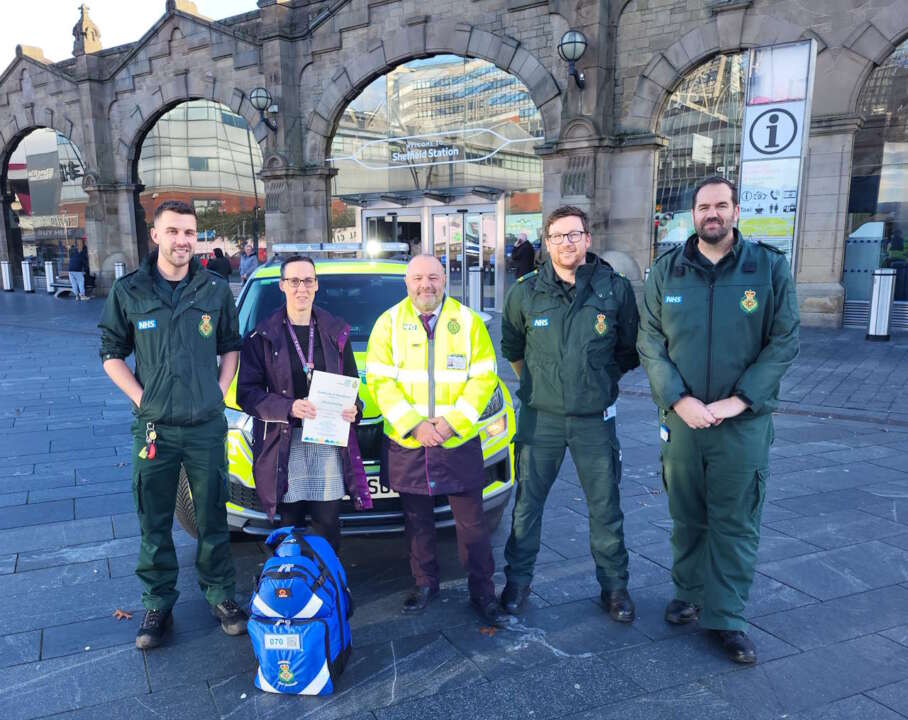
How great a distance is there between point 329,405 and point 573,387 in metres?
1.16

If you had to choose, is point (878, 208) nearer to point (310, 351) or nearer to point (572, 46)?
point (572, 46)

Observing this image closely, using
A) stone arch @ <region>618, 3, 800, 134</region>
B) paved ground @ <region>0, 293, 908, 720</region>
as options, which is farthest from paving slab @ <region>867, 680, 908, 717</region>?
stone arch @ <region>618, 3, 800, 134</region>

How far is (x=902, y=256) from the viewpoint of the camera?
12.4 metres

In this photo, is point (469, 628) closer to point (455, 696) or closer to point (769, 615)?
point (455, 696)

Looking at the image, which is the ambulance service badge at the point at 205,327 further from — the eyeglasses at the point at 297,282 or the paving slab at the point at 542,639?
the paving slab at the point at 542,639

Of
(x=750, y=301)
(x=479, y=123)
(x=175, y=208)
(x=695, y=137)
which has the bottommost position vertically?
(x=750, y=301)

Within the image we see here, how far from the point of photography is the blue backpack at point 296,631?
108 inches

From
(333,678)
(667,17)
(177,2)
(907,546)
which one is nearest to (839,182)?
(667,17)

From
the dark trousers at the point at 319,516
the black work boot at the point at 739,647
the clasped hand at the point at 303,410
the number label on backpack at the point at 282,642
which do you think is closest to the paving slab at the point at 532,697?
the number label on backpack at the point at 282,642

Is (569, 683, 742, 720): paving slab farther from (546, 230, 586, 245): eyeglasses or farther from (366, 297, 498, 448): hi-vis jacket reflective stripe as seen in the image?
(546, 230, 586, 245): eyeglasses

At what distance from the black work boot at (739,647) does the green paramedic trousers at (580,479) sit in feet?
1.70

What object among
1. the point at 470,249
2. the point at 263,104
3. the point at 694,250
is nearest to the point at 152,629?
the point at 694,250

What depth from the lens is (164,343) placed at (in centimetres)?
308

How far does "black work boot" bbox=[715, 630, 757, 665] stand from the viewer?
9.68ft
